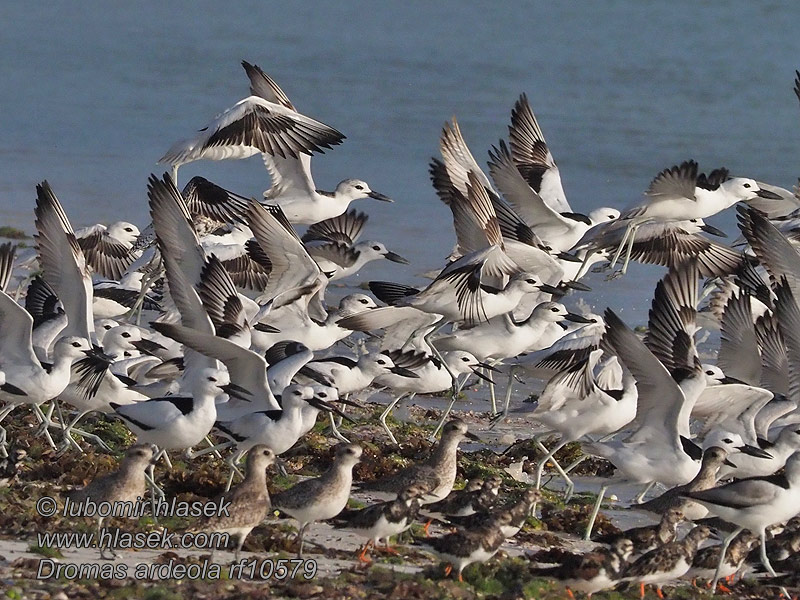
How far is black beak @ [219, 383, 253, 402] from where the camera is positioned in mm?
9062

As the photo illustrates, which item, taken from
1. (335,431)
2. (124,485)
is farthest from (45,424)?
(124,485)

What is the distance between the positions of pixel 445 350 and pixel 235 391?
361cm

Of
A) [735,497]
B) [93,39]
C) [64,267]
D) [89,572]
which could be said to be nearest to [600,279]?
[64,267]

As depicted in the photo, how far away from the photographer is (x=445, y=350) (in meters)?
12.5

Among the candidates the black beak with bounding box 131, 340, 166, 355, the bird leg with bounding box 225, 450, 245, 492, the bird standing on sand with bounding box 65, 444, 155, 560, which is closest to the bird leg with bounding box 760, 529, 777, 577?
the bird leg with bounding box 225, 450, 245, 492

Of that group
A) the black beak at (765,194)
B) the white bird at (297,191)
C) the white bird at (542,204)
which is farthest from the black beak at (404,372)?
the black beak at (765,194)

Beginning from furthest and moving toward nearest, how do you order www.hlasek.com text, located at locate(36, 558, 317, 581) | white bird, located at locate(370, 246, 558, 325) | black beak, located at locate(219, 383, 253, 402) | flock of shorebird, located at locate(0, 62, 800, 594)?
white bird, located at locate(370, 246, 558, 325) → black beak, located at locate(219, 383, 253, 402) → flock of shorebird, located at locate(0, 62, 800, 594) → www.hlasek.com text, located at locate(36, 558, 317, 581)

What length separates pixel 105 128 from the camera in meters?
26.2

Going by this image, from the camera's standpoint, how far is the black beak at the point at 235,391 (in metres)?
9.06

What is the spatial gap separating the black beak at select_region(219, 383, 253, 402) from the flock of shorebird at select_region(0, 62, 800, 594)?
0.05ft

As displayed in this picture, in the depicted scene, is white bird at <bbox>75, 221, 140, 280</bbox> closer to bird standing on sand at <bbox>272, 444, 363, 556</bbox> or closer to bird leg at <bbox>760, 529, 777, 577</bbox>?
bird standing on sand at <bbox>272, 444, 363, 556</bbox>

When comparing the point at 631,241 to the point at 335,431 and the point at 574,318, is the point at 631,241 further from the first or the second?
the point at 335,431

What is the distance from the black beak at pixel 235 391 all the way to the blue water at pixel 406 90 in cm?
714

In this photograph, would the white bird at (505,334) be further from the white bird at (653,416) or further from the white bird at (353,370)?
the white bird at (653,416)
